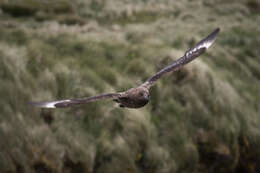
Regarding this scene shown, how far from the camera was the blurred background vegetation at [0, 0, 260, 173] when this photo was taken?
5.02 m

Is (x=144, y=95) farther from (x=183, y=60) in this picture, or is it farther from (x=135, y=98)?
(x=183, y=60)

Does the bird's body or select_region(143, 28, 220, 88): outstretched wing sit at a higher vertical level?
the bird's body

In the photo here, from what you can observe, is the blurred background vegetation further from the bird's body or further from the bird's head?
the bird's head

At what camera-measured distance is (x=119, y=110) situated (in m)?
5.89

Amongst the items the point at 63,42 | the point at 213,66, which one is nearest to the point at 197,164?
the point at 213,66

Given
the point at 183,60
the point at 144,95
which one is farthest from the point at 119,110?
the point at 144,95

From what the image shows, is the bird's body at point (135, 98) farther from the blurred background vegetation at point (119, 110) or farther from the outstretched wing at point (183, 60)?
the blurred background vegetation at point (119, 110)

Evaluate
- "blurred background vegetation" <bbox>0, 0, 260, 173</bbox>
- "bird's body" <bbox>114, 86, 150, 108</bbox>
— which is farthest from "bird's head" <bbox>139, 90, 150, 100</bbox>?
"blurred background vegetation" <bbox>0, 0, 260, 173</bbox>

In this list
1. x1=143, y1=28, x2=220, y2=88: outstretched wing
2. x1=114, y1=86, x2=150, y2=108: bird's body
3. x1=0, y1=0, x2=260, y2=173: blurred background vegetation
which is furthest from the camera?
x1=0, y1=0, x2=260, y2=173: blurred background vegetation

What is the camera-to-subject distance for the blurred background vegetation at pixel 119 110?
5.02 metres

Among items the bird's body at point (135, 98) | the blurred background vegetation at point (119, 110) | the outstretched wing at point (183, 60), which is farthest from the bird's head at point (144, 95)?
the blurred background vegetation at point (119, 110)

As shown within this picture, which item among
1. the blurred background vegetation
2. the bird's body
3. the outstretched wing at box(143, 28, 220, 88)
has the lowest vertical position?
the blurred background vegetation

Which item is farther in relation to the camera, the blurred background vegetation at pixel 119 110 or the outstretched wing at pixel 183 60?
the blurred background vegetation at pixel 119 110

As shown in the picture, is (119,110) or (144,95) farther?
(119,110)
